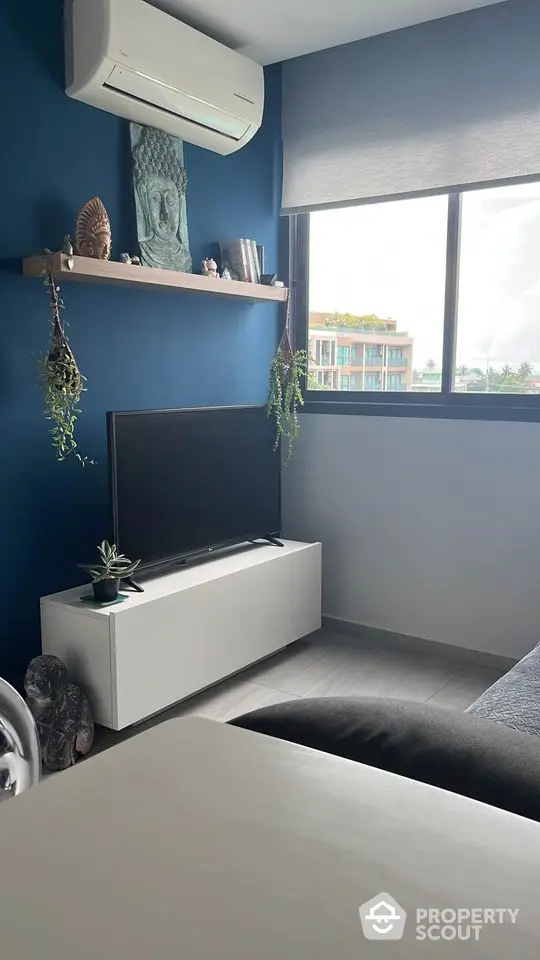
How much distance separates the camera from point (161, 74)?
2.69 m

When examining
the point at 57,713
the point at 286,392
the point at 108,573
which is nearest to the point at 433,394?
the point at 286,392

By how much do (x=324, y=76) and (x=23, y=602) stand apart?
102 inches

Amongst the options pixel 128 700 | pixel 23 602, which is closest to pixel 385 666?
pixel 128 700

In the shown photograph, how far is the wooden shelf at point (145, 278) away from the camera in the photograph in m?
2.46

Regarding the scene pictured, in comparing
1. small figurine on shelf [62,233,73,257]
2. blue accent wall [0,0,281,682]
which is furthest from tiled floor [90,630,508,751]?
small figurine on shelf [62,233,73,257]

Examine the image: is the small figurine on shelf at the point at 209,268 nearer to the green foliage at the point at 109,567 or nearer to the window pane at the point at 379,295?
the window pane at the point at 379,295

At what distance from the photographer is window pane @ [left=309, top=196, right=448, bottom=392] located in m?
3.37

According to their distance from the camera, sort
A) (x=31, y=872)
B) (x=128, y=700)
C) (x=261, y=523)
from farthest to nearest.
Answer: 1. (x=261, y=523)
2. (x=128, y=700)
3. (x=31, y=872)

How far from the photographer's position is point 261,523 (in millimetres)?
3400

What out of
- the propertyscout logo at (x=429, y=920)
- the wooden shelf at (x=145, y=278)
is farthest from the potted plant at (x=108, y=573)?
the propertyscout logo at (x=429, y=920)

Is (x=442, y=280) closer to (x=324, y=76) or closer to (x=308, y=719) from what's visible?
(x=324, y=76)

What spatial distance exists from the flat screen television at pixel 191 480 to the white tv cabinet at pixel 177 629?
0.13 meters

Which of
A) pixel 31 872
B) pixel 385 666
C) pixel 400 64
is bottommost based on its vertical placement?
pixel 385 666

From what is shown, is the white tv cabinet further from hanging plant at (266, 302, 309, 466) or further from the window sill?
the window sill
